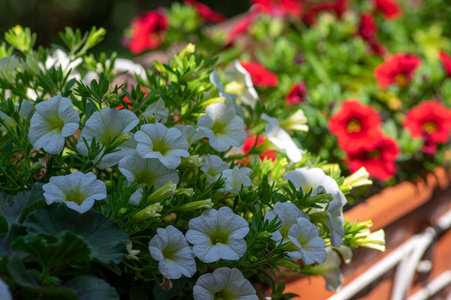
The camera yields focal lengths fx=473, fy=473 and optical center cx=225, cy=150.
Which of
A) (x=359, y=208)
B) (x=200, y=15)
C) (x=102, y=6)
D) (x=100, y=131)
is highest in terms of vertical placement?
(x=100, y=131)

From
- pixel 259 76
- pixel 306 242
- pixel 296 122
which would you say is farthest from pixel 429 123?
pixel 306 242

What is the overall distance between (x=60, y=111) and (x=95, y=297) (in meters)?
0.29

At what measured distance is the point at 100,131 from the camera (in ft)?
2.43

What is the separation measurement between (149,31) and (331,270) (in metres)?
1.20

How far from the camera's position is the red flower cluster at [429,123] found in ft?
4.69

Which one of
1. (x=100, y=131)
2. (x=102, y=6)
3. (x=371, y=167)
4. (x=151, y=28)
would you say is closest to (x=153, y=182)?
(x=100, y=131)

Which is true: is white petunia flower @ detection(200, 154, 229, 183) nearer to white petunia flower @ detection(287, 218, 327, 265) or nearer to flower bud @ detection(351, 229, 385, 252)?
white petunia flower @ detection(287, 218, 327, 265)

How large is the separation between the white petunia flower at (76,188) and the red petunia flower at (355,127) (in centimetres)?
79

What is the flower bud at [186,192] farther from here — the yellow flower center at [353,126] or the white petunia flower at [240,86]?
the yellow flower center at [353,126]

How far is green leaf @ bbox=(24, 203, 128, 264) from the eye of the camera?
63cm

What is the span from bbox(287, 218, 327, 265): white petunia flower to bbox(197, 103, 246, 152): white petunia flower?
0.19 m

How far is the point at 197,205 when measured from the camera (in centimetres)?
74

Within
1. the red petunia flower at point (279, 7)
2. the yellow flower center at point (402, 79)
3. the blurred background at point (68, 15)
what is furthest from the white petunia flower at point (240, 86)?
the blurred background at point (68, 15)

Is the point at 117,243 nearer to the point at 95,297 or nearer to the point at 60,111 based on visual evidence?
the point at 95,297
